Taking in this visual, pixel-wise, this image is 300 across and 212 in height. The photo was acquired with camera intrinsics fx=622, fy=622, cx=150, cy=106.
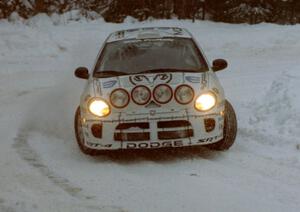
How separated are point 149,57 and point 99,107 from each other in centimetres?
132

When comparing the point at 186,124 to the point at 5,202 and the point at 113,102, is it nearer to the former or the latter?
the point at 113,102

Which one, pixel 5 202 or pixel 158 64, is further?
pixel 158 64

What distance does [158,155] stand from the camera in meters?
7.38

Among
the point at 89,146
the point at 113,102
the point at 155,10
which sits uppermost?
the point at 113,102

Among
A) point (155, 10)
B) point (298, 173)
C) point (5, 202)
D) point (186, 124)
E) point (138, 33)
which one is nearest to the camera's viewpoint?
point (5, 202)

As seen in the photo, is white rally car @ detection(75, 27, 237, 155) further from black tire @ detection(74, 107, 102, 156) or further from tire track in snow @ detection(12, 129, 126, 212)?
tire track in snow @ detection(12, 129, 126, 212)

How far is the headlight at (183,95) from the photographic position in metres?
6.96

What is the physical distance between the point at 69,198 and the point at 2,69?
10734 millimetres

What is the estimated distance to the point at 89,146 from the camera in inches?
280

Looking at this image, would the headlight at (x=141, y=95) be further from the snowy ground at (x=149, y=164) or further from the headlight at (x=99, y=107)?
the snowy ground at (x=149, y=164)

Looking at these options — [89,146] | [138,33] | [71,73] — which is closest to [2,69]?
[71,73]

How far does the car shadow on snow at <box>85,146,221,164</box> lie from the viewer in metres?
7.17

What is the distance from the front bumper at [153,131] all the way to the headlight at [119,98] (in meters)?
0.15

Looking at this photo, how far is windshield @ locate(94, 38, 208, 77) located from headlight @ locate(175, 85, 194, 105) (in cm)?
64
